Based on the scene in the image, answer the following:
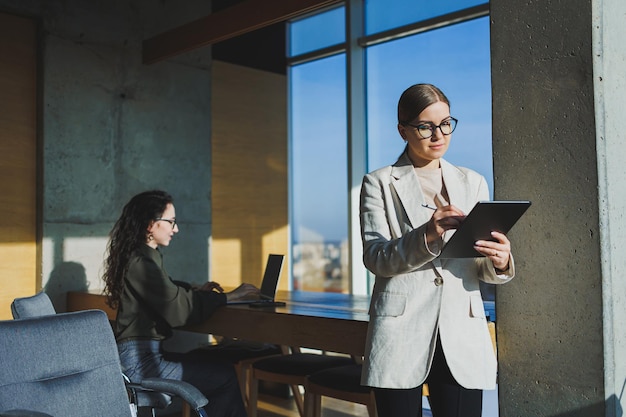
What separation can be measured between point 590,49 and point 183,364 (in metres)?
2.32

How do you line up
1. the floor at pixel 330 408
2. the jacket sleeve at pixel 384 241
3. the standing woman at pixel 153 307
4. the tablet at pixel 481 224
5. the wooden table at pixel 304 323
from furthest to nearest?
1. the floor at pixel 330 408
2. the standing woman at pixel 153 307
3. the wooden table at pixel 304 323
4. the jacket sleeve at pixel 384 241
5. the tablet at pixel 481 224

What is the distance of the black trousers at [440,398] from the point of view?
207cm

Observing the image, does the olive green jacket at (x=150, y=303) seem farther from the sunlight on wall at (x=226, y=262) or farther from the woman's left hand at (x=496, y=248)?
the sunlight on wall at (x=226, y=262)

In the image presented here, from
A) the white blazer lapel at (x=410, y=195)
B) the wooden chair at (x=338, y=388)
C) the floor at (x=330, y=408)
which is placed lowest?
the floor at (x=330, y=408)

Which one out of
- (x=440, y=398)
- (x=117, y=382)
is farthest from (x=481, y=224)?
(x=117, y=382)

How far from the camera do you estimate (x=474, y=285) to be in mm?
2127

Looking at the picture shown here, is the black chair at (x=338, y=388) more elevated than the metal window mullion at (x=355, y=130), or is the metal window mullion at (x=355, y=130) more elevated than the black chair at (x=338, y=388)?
the metal window mullion at (x=355, y=130)

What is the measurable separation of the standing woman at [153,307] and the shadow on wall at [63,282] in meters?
1.29

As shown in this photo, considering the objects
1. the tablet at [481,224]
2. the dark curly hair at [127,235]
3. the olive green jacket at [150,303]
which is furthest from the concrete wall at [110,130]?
the tablet at [481,224]

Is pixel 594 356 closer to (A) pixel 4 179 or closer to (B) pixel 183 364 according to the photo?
(B) pixel 183 364

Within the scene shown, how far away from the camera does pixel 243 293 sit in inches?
155

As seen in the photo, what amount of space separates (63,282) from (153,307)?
161cm

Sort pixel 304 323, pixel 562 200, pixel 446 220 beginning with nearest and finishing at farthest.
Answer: pixel 446 220 < pixel 562 200 < pixel 304 323

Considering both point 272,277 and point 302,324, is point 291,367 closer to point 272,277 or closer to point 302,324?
point 272,277
